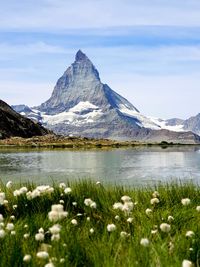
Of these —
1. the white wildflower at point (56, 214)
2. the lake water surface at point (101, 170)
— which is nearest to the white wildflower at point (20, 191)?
the white wildflower at point (56, 214)

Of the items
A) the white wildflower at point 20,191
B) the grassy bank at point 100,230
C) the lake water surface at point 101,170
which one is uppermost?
the white wildflower at point 20,191

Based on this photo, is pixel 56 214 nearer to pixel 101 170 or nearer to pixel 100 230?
pixel 100 230

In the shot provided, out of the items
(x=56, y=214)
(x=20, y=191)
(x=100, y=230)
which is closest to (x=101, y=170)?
(x=20, y=191)

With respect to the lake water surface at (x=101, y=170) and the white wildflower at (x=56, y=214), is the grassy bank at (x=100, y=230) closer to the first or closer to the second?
the white wildflower at (x=56, y=214)

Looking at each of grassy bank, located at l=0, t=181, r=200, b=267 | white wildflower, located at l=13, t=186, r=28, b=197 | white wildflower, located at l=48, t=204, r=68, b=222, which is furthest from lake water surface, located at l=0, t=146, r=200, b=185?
white wildflower, located at l=48, t=204, r=68, b=222

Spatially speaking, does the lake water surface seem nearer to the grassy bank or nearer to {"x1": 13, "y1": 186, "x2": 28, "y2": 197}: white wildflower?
the grassy bank

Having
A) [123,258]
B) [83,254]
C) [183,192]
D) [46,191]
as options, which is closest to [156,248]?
[123,258]

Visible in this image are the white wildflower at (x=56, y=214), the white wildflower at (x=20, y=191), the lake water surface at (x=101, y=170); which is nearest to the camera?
the white wildflower at (x=56, y=214)

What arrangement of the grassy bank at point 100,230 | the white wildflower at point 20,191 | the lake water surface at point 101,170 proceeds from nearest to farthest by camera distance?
the grassy bank at point 100,230
the white wildflower at point 20,191
the lake water surface at point 101,170

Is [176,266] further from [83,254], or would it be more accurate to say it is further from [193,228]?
[193,228]
